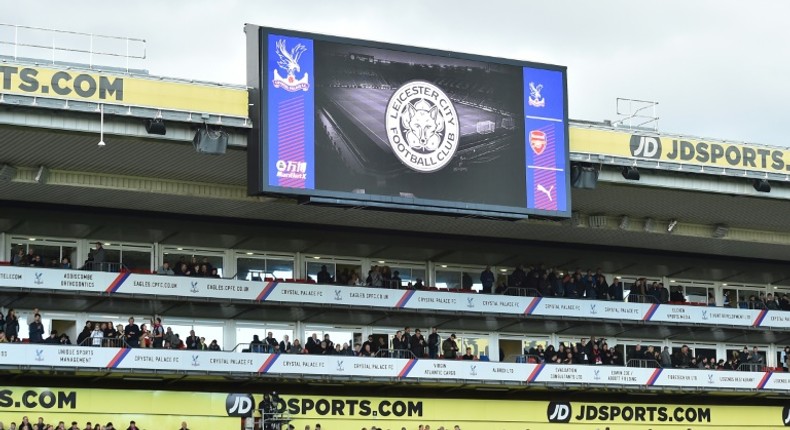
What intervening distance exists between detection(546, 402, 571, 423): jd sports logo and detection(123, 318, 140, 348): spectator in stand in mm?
14619

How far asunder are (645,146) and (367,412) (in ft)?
38.7

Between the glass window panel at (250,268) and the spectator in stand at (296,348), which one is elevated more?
the glass window panel at (250,268)

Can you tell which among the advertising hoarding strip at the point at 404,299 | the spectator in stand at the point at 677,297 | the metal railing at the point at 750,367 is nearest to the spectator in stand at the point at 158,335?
the advertising hoarding strip at the point at 404,299

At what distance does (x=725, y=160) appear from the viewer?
4491cm

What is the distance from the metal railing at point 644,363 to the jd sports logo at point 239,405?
13835 millimetres

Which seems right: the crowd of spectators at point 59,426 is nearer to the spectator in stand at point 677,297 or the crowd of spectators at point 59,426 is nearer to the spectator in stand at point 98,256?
the spectator in stand at point 98,256

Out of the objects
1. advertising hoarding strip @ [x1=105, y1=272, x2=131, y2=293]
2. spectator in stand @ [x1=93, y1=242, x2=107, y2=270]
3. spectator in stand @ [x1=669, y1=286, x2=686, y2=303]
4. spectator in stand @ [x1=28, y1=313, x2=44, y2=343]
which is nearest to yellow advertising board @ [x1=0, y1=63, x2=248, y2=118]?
advertising hoarding strip @ [x1=105, y1=272, x2=131, y2=293]

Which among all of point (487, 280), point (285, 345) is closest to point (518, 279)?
point (487, 280)

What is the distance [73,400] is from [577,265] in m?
18.9

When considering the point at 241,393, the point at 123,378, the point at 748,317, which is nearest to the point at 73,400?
the point at 123,378

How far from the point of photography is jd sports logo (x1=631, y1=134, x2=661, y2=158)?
43.3 metres

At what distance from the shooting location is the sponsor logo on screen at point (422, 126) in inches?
1548

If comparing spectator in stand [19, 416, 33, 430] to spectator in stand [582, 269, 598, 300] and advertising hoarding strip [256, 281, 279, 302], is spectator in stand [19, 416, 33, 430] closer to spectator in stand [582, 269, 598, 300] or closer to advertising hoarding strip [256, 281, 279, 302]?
advertising hoarding strip [256, 281, 279, 302]

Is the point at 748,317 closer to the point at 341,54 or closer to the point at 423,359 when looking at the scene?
the point at 423,359
